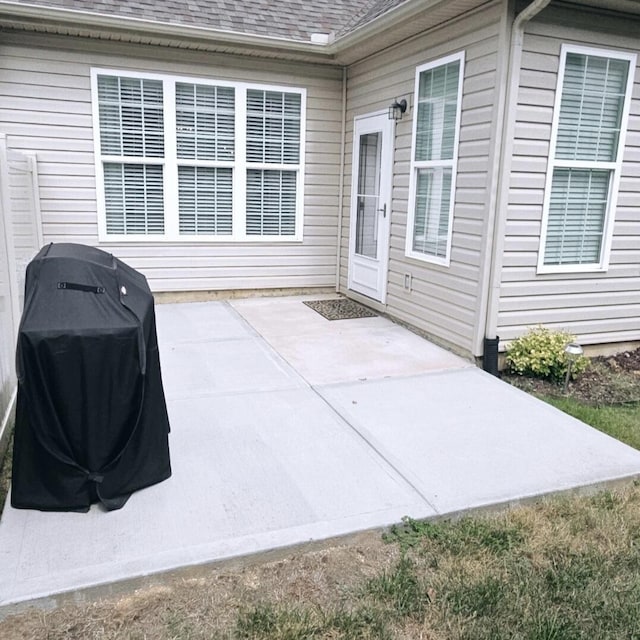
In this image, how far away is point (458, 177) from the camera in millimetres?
4836

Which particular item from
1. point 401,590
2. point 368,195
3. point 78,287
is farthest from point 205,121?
point 401,590

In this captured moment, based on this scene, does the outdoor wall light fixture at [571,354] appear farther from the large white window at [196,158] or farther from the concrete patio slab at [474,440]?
the large white window at [196,158]

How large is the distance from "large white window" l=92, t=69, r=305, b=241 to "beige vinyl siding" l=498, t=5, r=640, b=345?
3148 millimetres

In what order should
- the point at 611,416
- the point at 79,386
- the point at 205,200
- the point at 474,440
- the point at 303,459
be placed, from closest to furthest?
the point at 79,386 < the point at 303,459 < the point at 474,440 < the point at 611,416 < the point at 205,200

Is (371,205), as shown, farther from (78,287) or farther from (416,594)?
(416,594)

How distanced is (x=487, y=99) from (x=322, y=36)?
277 cm

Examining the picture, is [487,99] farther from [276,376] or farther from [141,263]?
[141,263]

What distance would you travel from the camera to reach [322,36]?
253 inches

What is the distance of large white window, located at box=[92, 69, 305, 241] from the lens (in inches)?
243

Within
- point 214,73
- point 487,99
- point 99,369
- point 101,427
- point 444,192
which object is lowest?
point 101,427

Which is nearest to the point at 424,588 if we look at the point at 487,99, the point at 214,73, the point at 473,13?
the point at 487,99

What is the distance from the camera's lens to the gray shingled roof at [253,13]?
18.9 ft

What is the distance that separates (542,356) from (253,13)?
16.2 ft

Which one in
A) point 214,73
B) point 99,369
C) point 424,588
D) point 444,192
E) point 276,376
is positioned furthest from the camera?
point 214,73
